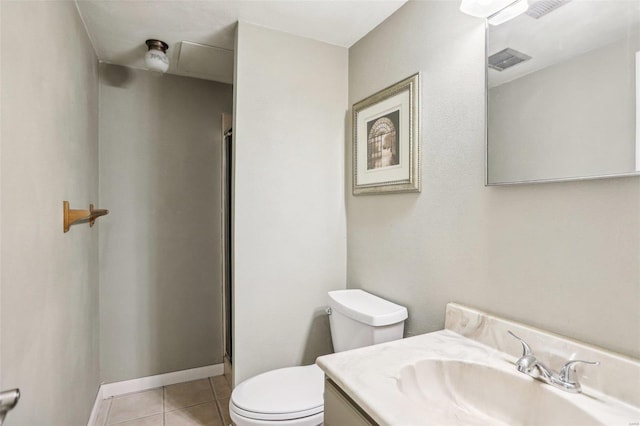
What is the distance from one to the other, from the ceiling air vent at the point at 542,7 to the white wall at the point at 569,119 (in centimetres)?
17

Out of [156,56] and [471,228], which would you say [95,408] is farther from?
[471,228]

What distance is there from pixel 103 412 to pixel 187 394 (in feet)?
1.58

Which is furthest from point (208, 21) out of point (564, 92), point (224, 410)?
point (224, 410)

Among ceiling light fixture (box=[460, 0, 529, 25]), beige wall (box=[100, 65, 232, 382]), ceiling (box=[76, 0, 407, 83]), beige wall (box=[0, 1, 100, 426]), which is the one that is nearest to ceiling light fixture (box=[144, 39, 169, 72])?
ceiling (box=[76, 0, 407, 83])

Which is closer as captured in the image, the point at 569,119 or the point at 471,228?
the point at 569,119

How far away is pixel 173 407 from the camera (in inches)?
81.3

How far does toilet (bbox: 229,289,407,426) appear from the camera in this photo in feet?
4.32

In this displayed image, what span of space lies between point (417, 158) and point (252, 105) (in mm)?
897

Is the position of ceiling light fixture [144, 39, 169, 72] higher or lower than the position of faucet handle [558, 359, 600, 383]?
higher

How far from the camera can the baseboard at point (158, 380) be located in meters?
2.19

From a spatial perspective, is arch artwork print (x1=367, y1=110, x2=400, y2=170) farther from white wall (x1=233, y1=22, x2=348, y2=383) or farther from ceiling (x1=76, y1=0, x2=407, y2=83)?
ceiling (x1=76, y1=0, x2=407, y2=83)

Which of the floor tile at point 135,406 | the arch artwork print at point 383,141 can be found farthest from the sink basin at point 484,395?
the floor tile at point 135,406

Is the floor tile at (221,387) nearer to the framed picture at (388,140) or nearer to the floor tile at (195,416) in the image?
the floor tile at (195,416)

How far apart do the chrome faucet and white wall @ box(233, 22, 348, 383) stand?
3.81 feet
